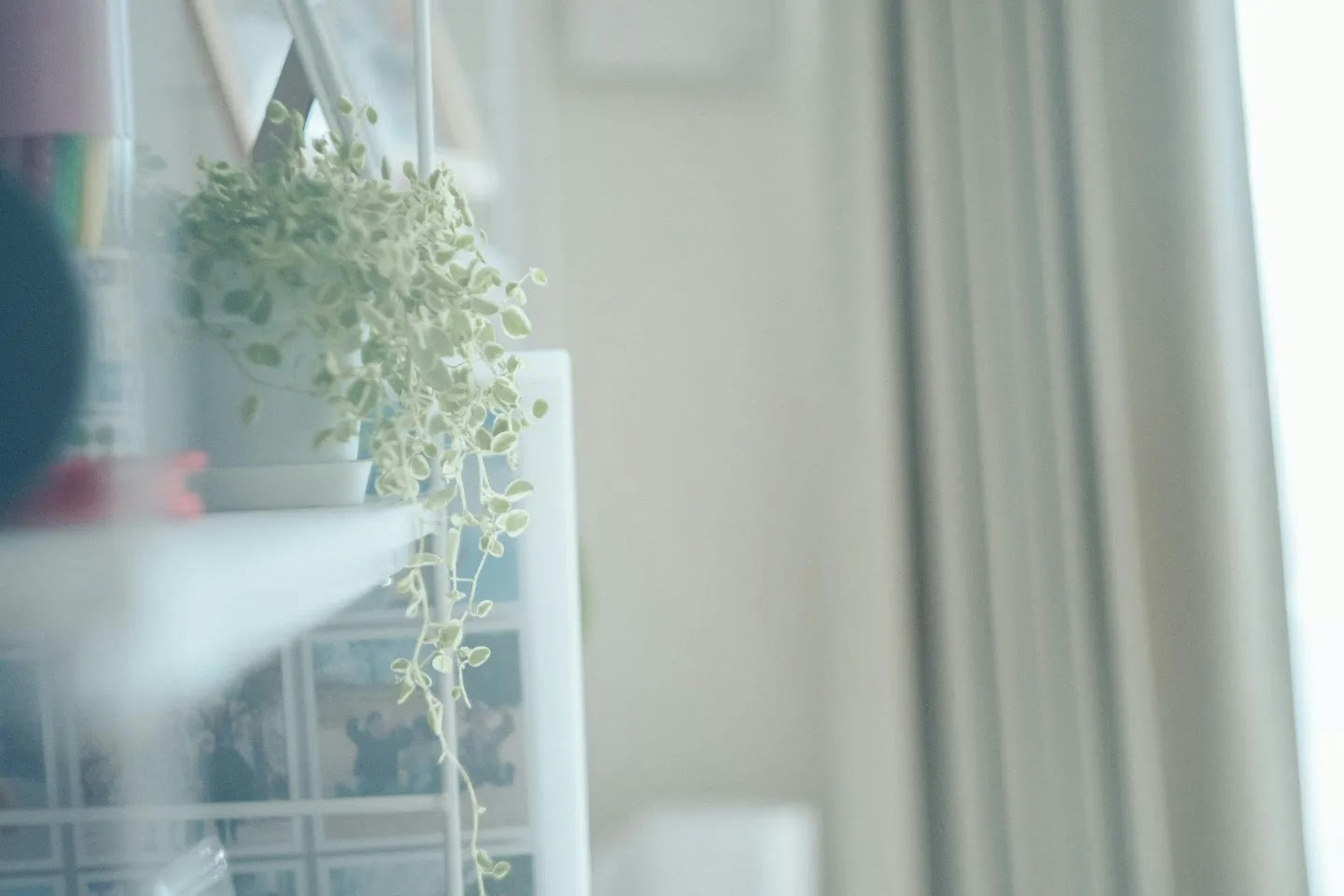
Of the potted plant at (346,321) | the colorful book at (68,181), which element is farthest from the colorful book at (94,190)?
the potted plant at (346,321)

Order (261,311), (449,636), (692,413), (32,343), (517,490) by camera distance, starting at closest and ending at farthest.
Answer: (32,343) → (261,311) → (449,636) → (517,490) → (692,413)

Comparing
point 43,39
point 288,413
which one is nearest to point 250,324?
point 288,413

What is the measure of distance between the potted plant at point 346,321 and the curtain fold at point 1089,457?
1.02 metres

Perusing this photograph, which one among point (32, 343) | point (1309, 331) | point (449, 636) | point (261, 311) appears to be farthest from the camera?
point (1309, 331)

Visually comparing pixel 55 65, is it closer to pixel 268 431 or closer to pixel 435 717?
pixel 268 431

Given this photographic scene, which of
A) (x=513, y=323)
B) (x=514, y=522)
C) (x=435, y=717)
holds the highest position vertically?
(x=513, y=323)

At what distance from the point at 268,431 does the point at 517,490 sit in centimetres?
25

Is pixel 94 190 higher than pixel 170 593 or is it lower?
higher

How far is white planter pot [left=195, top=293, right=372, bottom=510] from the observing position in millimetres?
428

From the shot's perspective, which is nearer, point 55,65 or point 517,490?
point 55,65

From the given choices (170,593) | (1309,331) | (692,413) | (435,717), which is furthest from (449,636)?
(1309,331)

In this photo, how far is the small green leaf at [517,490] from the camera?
698 millimetres

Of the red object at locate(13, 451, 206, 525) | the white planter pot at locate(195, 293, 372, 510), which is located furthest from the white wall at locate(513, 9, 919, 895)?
the red object at locate(13, 451, 206, 525)

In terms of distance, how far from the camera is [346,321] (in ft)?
1.53
